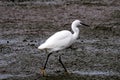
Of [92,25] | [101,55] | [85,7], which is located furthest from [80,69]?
[85,7]

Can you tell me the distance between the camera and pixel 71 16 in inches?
784

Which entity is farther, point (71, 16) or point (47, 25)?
point (71, 16)

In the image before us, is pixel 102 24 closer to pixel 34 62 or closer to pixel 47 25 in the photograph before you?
pixel 47 25

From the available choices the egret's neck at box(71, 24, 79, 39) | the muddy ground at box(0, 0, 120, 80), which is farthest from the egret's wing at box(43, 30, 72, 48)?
the muddy ground at box(0, 0, 120, 80)

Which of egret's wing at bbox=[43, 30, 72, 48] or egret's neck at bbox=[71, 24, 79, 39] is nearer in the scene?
egret's wing at bbox=[43, 30, 72, 48]

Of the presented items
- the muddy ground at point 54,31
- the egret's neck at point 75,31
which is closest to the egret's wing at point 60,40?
the egret's neck at point 75,31

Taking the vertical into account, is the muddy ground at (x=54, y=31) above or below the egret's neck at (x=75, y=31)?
below

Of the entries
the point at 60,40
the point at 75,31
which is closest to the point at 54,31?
the point at 75,31

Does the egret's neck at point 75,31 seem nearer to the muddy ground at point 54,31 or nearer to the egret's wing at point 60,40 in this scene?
the egret's wing at point 60,40

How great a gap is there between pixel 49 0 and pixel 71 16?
5813mm

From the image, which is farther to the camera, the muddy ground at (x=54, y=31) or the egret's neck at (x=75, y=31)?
the egret's neck at (x=75, y=31)

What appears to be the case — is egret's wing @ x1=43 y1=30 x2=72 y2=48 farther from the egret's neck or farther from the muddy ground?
the muddy ground

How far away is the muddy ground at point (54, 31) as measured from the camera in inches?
442

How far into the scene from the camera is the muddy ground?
11234mm
